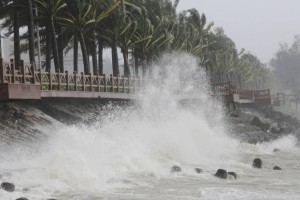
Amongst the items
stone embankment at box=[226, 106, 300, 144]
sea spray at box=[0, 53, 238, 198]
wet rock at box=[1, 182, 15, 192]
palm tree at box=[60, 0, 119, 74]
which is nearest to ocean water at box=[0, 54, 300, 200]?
sea spray at box=[0, 53, 238, 198]

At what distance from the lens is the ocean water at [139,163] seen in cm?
1380

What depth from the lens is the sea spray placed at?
14.9 m

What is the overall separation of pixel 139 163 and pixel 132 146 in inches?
96.6

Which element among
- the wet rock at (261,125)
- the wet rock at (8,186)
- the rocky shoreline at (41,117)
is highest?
the rocky shoreline at (41,117)

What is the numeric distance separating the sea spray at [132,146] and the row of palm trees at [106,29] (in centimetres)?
342

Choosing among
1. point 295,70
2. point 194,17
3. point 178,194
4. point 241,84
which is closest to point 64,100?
point 178,194

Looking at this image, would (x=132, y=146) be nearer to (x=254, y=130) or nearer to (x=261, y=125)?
(x=254, y=130)

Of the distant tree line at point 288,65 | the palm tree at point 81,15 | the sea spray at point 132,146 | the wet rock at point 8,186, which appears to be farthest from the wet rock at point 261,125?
the distant tree line at point 288,65

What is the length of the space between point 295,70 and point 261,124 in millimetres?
105284

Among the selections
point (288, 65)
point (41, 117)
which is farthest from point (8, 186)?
point (288, 65)

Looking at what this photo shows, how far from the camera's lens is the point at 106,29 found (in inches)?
1431

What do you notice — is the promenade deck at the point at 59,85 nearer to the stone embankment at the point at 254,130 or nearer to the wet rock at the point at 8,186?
the wet rock at the point at 8,186

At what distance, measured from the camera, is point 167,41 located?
140 feet

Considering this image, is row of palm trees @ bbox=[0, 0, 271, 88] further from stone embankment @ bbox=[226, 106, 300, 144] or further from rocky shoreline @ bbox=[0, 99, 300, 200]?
stone embankment @ bbox=[226, 106, 300, 144]
